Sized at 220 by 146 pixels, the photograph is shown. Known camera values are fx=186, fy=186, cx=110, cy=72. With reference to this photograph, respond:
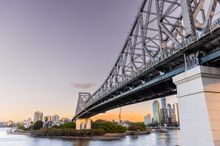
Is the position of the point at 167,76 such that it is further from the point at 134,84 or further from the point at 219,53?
the point at 134,84

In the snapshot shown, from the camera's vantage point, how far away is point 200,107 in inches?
324

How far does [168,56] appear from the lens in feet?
37.2

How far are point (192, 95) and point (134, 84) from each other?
11.0 m

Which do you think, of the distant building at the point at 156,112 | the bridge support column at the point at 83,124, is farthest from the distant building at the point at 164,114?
the bridge support column at the point at 83,124

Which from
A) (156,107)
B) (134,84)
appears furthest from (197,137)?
(156,107)

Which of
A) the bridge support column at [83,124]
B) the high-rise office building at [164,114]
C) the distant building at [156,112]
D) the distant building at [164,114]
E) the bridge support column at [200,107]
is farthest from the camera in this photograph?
the distant building at [156,112]

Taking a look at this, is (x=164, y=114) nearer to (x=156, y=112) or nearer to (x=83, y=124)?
(x=156, y=112)

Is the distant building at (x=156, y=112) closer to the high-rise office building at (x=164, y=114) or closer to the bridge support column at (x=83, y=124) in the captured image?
the high-rise office building at (x=164, y=114)

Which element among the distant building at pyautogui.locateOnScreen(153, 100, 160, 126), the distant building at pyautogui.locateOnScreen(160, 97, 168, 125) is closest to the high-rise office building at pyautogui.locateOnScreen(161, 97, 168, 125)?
the distant building at pyautogui.locateOnScreen(160, 97, 168, 125)

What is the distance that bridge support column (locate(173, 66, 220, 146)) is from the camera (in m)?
7.79

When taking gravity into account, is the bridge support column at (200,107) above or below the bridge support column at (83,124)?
above

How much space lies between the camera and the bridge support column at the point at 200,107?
307 inches

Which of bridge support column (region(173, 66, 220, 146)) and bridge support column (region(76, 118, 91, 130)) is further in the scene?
bridge support column (region(76, 118, 91, 130))

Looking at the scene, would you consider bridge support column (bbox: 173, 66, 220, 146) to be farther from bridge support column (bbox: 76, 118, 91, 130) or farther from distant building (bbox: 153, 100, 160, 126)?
distant building (bbox: 153, 100, 160, 126)
